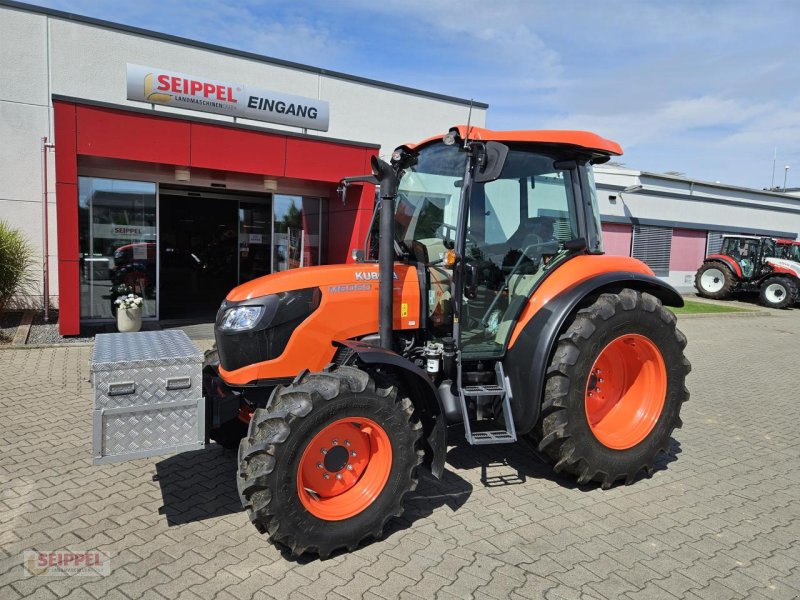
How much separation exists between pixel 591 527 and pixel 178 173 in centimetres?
913

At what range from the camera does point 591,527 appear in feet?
12.0

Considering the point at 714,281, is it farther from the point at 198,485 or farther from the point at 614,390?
the point at 198,485

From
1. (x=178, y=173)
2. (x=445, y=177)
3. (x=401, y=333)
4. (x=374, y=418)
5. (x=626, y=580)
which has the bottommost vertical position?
(x=626, y=580)

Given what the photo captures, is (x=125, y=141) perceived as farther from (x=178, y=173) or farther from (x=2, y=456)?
(x=2, y=456)

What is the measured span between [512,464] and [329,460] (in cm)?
190

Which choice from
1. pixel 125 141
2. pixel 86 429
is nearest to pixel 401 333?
pixel 86 429

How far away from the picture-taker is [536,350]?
3898 millimetres

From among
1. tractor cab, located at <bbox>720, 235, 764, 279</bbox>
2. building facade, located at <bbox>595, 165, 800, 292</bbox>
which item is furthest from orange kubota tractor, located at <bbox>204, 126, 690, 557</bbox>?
tractor cab, located at <bbox>720, 235, 764, 279</bbox>

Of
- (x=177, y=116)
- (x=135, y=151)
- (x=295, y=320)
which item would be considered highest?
(x=177, y=116)

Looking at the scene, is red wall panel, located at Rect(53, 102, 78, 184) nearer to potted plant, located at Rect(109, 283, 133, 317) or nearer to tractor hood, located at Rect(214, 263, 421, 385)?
potted plant, located at Rect(109, 283, 133, 317)

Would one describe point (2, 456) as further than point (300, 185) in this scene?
No

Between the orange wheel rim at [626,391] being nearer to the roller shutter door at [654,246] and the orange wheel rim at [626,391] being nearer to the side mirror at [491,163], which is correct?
the side mirror at [491,163]

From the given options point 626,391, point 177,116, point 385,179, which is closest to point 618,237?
point 177,116

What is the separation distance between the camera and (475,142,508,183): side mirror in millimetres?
3473
